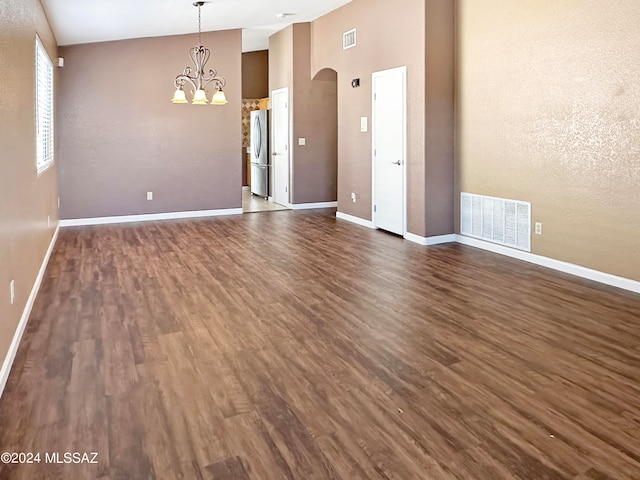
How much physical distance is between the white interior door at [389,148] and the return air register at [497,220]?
818 millimetres

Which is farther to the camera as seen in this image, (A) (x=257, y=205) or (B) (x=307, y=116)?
(A) (x=257, y=205)

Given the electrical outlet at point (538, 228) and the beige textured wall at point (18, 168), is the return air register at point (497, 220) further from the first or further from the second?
the beige textured wall at point (18, 168)

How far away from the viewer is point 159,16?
257 inches

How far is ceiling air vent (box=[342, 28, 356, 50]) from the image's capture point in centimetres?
750

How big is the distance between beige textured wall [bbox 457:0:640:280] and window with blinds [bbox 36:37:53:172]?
454cm

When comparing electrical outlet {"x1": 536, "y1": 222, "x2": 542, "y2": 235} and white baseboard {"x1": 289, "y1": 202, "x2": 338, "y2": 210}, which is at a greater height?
white baseboard {"x1": 289, "y1": 202, "x2": 338, "y2": 210}

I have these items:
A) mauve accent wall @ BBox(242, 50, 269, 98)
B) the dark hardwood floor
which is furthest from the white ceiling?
mauve accent wall @ BBox(242, 50, 269, 98)

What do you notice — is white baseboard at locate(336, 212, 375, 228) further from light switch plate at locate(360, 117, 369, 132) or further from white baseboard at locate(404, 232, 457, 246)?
light switch plate at locate(360, 117, 369, 132)

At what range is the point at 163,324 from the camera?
146 inches

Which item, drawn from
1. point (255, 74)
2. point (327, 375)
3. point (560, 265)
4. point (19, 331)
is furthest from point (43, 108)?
point (255, 74)

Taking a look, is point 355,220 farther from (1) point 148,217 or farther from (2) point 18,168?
(2) point 18,168

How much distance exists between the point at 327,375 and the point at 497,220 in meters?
3.66

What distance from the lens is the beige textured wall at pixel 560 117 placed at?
14.5 feet

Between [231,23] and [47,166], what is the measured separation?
139 inches
